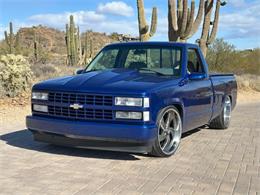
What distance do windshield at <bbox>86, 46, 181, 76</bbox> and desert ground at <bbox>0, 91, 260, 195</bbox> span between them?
4.64 ft

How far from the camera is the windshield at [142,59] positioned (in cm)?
739

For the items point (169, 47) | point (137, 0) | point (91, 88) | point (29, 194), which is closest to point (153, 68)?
point (169, 47)

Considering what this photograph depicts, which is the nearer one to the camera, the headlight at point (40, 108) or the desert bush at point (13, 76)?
the headlight at point (40, 108)

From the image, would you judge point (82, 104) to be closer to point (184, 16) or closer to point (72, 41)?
point (184, 16)

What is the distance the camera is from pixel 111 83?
636 centimetres

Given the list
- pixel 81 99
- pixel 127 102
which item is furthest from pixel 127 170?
pixel 81 99

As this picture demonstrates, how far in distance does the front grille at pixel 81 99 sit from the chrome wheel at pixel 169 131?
0.95 m

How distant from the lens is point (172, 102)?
21.9 ft

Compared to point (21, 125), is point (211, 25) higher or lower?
higher

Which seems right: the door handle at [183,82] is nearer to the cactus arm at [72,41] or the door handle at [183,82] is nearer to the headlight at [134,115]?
the headlight at [134,115]

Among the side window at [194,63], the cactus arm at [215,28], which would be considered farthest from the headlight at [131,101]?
the cactus arm at [215,28]

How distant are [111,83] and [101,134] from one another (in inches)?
Answer: 30.6

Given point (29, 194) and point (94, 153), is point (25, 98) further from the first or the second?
point (29, 194)

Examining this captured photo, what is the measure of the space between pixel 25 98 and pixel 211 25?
1458 centimetres
